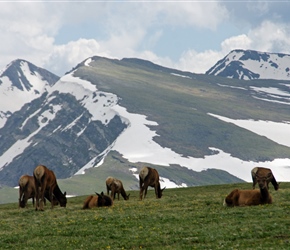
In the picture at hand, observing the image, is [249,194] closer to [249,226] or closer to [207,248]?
[249,226]

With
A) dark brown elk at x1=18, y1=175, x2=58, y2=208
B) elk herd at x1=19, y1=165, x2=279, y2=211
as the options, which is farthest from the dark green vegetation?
dark brown elk at x1=18, y1=175, x2=58, y2=208

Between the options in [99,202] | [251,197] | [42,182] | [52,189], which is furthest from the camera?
[52,189]

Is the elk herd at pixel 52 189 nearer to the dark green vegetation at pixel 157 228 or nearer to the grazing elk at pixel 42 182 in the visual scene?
the grazing elk at pixel 42 182

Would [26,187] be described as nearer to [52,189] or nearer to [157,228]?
[52,189]

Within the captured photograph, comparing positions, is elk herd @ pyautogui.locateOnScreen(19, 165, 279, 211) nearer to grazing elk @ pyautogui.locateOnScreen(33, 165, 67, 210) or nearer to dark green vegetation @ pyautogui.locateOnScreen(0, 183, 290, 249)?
grazing elk @ pyautogui.locateOnScreen(33, 165, 67, 210)

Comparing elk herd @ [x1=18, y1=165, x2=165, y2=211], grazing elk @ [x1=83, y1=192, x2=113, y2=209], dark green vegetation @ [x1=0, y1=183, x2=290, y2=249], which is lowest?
dark green vegetation @ [x1=0, y1=183, x2=290, y2=249]

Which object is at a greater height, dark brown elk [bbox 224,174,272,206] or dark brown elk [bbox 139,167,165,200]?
dark brown elk [bbox 139,167,165,200]

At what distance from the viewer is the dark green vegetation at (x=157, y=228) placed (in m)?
29.6

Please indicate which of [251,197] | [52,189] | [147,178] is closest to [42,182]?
[52,189]

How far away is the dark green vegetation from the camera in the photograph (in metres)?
29.6

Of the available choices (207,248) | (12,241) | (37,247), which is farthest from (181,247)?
(12,241)

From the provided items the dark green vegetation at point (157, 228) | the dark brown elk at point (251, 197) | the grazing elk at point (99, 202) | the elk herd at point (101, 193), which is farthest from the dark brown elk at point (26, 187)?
the dark brown elk at point (251, 197)

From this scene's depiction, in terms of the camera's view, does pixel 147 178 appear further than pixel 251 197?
Yes

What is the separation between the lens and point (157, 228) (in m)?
33.8
